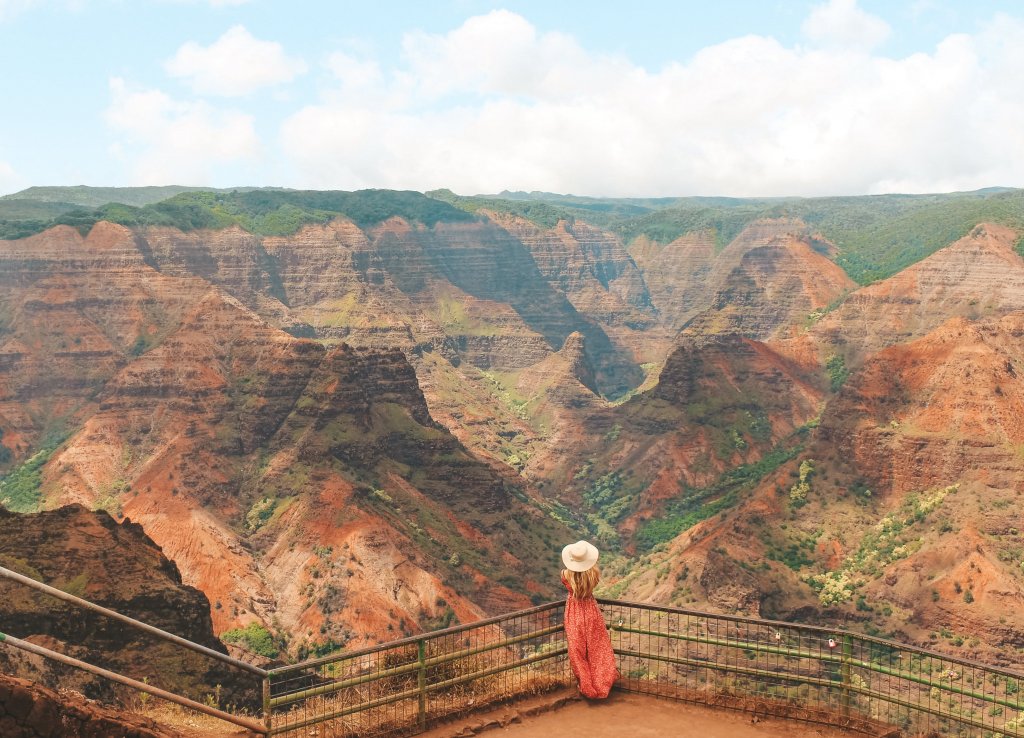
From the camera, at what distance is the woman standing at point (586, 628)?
2356cm

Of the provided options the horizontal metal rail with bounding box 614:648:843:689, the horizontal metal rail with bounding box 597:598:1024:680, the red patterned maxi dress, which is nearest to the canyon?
the red patterned maxi dress

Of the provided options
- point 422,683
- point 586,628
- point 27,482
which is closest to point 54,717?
point 422,683

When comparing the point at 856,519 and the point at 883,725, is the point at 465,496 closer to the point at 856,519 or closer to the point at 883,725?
the point at 856,519

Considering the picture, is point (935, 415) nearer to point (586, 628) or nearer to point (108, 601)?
point (108, 601)

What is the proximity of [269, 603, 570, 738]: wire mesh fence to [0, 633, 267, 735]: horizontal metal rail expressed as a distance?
0.64m

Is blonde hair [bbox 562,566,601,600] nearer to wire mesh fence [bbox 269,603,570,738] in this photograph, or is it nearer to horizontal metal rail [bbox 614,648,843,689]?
wire mesh fence [bbox 269,603,570,738]

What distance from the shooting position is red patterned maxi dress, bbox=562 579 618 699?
24.2m

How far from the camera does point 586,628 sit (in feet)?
79.5

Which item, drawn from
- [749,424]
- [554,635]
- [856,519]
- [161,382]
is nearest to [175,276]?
[161,382]

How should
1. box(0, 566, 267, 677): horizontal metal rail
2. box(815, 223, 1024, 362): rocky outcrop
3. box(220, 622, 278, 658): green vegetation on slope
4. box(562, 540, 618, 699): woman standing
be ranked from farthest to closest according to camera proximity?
box(815, 223, 1024, 362): rocky outcrop → box(220, 622, 278, 658): green vegetation on slope → box(562, 540, 618, 699): woman standing → box(0, 566, 267, 677): horizontal metal rail

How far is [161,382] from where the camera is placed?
12425 centimetres

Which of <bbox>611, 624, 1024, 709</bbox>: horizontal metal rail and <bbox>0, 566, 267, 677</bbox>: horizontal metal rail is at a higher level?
<bbox>0, 566, 267, 677</bbox>: horizontal metal rail

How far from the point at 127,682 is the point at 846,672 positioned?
43.8 feet

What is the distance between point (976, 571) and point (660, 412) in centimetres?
8548
